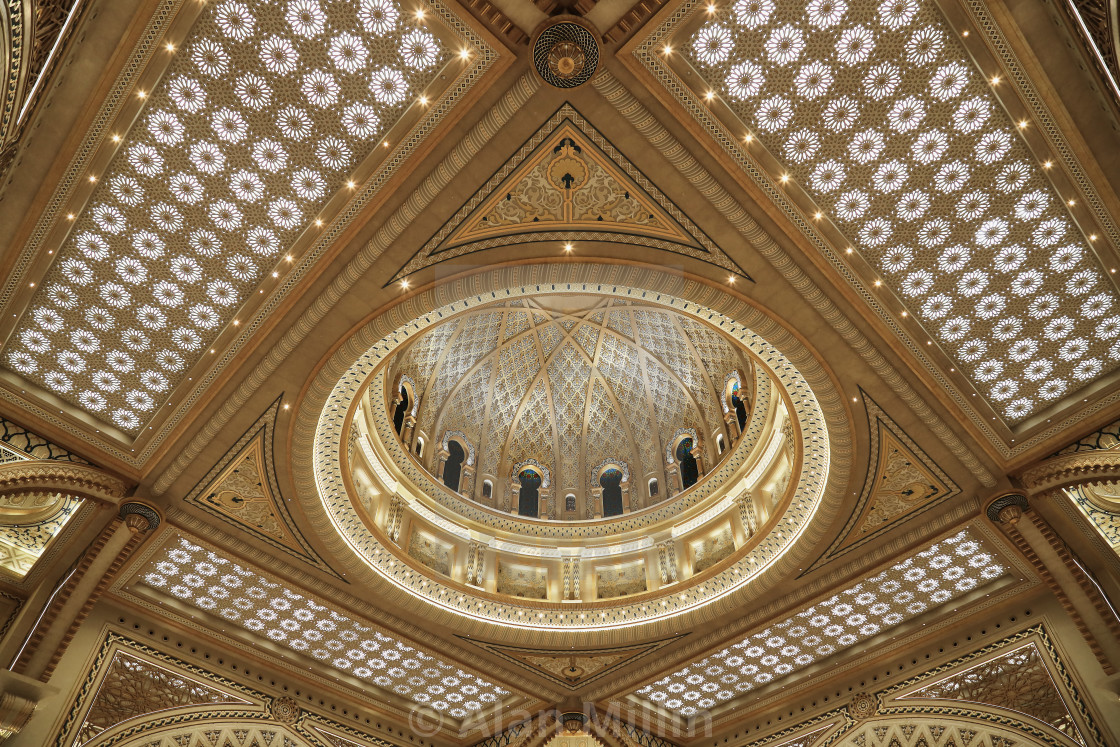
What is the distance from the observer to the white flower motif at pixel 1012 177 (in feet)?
19.6

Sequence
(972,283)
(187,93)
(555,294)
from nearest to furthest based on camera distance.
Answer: (187,93)
(972,283)
(555,294)

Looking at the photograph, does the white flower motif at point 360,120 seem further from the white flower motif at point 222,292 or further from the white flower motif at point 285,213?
the white flower motif at point 222,292

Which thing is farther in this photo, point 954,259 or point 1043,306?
point 1043,306

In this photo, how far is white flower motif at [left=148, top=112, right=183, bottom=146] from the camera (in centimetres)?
582

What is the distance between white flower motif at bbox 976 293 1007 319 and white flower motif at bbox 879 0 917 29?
295 cm

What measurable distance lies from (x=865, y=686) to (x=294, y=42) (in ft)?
34.5

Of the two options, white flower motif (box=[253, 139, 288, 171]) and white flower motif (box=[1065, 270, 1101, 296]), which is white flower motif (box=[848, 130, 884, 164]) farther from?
white flower motif (box=[253, 139, 288, 171])

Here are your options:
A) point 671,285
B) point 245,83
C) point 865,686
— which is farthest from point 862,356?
point 245,83

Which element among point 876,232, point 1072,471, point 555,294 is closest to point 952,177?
point 876,232

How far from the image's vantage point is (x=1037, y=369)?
7387 millimetres

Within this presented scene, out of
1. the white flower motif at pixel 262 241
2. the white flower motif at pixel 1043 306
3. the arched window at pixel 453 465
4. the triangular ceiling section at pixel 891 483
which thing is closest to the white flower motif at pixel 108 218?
the white flower motif at pixel 262 241

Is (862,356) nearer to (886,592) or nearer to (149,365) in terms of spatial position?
(886,592)

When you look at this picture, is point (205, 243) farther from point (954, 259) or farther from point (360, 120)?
point (954, 259)

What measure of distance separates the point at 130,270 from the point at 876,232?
698cm
